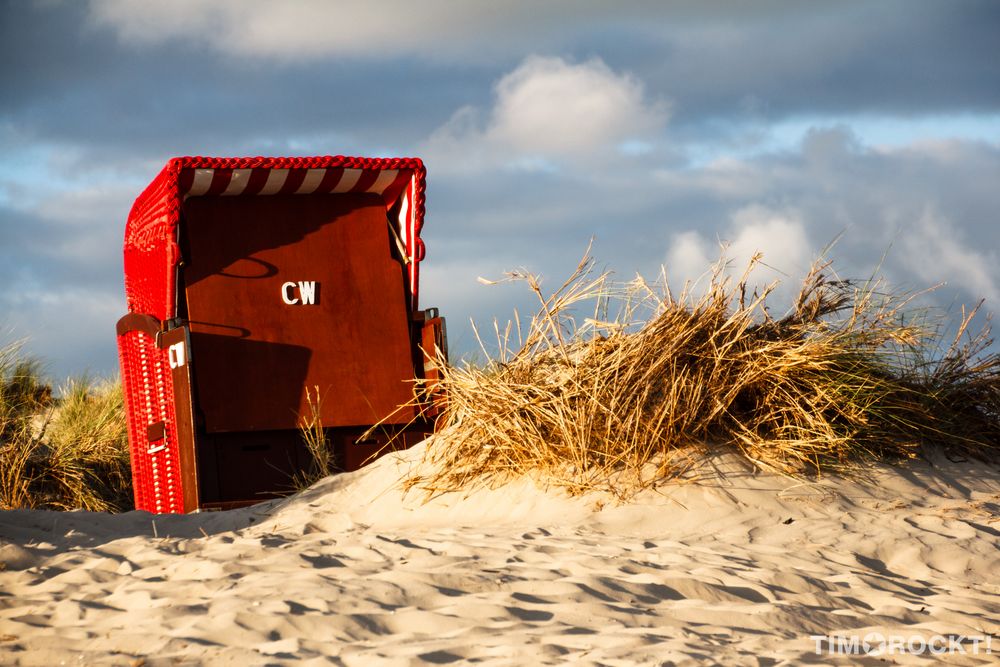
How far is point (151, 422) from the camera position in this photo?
8438 millimetres

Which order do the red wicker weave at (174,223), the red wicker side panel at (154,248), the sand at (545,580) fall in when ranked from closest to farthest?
1. the sand at (545,580)
2. the red wicker side panel at (154,248)
3. the red wicker weave at (174,223)

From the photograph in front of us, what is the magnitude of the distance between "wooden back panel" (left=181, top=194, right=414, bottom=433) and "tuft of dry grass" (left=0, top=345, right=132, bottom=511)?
8.88 ft

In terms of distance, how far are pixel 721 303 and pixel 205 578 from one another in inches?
142

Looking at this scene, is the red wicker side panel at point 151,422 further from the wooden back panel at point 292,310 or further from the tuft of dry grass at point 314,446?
the tuft of dry grass at point 314,446

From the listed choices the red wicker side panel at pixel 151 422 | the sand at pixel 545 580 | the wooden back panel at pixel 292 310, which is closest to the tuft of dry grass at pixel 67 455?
the red wicker side panel at pixel 151 422

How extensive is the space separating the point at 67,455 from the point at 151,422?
2.50 metres

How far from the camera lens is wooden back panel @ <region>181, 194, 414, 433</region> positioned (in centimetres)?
784

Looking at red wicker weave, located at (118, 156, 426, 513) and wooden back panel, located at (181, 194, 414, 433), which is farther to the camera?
wooden back panel, located at (181, 194, 414, 433)

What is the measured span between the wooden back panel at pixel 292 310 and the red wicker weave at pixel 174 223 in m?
→ 0.16

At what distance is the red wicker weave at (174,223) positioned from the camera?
771 cm

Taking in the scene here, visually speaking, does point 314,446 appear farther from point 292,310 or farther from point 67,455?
point 67,455

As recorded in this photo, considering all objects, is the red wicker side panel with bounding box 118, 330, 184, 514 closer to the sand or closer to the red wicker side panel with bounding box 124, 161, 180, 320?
the red wicker side panel with bounding box 124, 161, 180, 320

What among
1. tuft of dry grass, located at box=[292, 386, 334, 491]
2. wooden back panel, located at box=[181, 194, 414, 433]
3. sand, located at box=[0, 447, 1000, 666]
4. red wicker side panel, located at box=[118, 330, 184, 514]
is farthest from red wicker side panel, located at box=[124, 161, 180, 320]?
sand, located at box=[0, 447, 1000, 666]

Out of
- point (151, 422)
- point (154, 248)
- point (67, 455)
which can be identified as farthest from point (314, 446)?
point (67, 455)
